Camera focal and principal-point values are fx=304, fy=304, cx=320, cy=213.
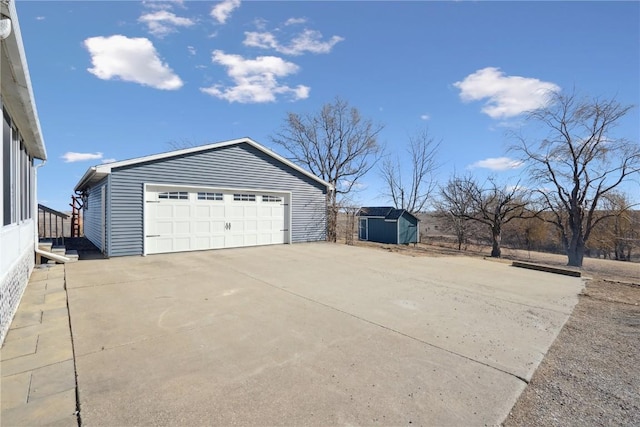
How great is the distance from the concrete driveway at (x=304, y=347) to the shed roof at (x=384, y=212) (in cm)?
1535

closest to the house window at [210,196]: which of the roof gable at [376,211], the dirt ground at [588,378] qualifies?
the dirt ground at [588,378]

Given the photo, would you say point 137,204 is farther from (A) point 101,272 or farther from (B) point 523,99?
(B) point 523,99

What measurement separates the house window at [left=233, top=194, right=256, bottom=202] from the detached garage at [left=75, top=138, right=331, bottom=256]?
1.5 inches

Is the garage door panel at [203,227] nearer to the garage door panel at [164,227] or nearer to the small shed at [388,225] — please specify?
the garage door panel at [164,227]

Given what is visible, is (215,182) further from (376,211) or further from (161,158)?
(376,211)

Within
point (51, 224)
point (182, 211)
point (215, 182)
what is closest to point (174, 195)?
point (182, 211)

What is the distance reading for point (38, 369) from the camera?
8.76ft

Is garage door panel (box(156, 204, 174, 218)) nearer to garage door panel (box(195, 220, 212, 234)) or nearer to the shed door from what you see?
garage door panel (box(195, 220, 212, 234))

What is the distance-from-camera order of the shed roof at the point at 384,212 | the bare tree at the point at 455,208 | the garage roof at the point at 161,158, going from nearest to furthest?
the garage roof at the point at 161,158, the bare tree at the point at 455,208, the shed roof at the point at 384,212

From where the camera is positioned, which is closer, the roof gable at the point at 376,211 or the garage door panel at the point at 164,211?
the garage door panel at the point at 164,211

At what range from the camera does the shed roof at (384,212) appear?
22016mm

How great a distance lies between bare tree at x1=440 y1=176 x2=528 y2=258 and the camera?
17.2 meters

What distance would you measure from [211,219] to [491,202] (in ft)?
51.4

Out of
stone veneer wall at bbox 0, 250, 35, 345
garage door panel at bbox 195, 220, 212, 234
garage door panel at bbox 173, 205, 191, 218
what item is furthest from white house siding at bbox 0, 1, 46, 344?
garage door panel at bbox 195, 220, 212, 234
